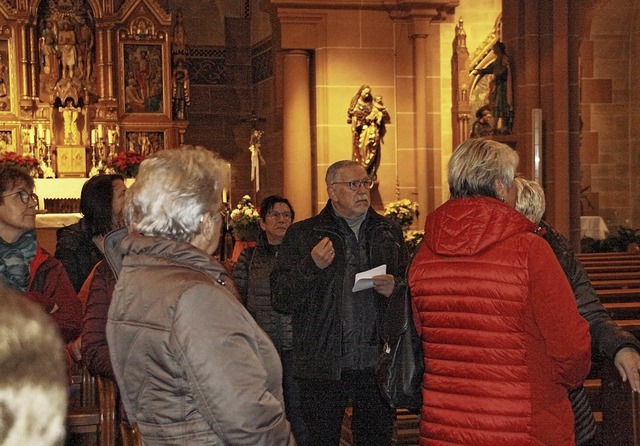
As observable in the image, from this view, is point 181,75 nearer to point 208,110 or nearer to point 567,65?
point 208,110

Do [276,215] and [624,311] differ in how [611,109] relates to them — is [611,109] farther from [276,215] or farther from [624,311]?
[624,311]

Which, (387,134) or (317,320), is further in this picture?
(387,134)

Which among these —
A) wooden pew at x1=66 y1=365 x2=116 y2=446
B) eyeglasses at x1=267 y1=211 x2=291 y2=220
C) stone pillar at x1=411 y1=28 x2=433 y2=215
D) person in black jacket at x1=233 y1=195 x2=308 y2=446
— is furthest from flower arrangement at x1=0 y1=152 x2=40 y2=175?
wooden pew at x1=66 y1=365 x2=116 y2=446

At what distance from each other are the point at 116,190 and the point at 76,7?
10478 mm

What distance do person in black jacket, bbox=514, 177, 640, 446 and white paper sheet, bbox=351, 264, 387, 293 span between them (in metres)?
1.00

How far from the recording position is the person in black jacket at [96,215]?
4.23 meters

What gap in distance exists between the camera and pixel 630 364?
2.90 metres

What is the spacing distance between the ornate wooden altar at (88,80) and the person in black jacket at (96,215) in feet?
29.7

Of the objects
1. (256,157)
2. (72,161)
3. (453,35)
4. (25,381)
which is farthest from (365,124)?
(25,381)

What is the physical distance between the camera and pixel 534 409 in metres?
2.65

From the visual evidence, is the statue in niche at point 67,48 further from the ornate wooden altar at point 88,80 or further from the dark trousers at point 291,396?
the dark trousers at point 291,396

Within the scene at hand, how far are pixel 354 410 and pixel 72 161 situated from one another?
10.1 metres

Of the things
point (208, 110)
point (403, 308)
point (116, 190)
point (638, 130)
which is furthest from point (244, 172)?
point (403, 308)

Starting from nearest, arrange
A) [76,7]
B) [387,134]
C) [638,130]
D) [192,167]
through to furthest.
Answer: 1. [192,167]
2. [387,134]
3. [76,7]
4. [638,130]
